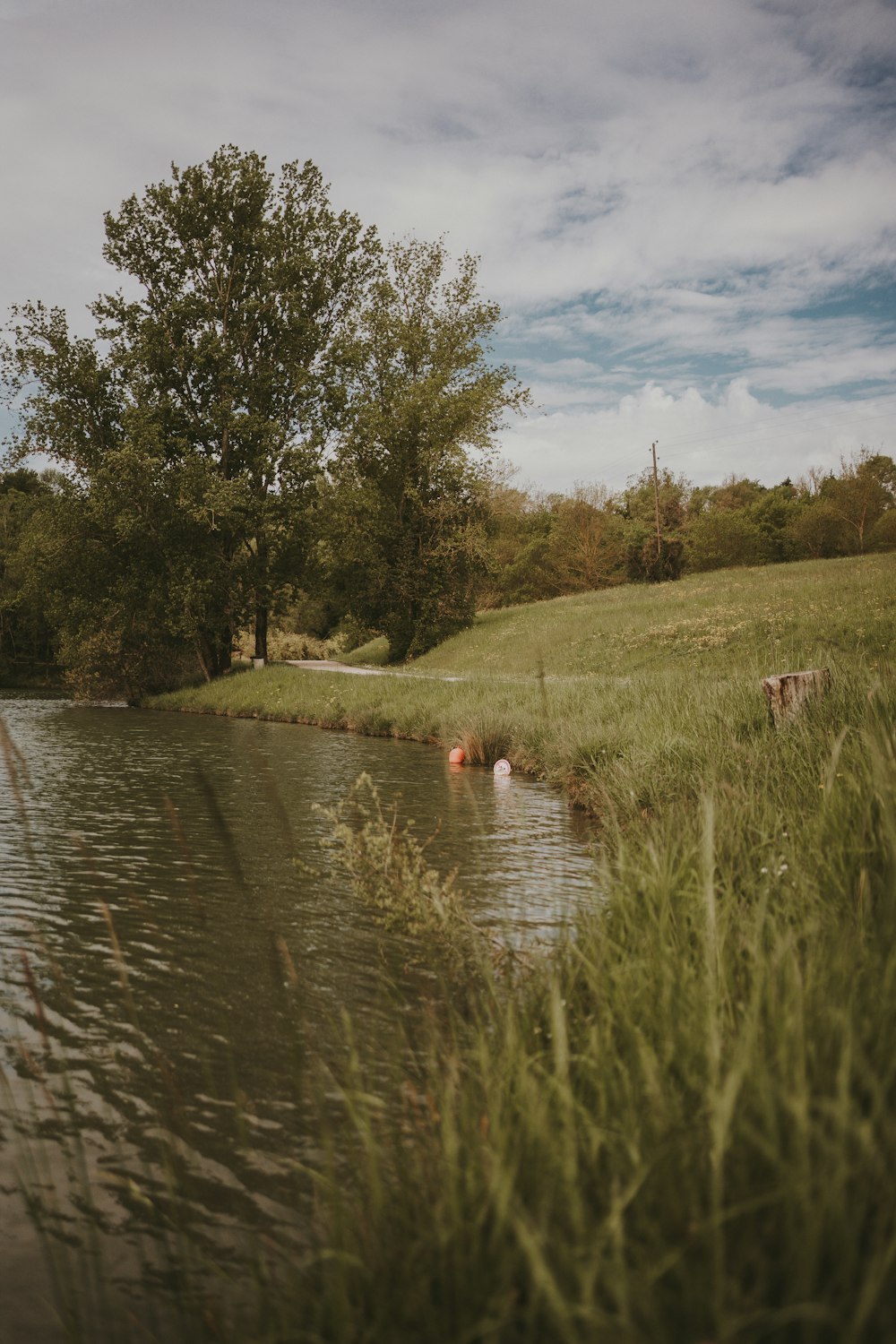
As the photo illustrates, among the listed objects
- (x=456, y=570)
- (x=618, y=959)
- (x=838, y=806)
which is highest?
(x=456, y=570)

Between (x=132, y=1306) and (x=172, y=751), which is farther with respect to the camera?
(x=172, y=751)

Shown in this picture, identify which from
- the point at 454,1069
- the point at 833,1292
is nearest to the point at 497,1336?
the point at 833,1292

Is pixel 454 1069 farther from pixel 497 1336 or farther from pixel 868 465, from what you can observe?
pixel 868 465

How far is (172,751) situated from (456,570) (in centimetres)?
2322

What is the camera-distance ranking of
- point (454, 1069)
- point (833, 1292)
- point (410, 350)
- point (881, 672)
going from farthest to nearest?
1. point (410, 350)
2. point (881, 672)
3. point (454, 1069)
4. point (833, 1292)

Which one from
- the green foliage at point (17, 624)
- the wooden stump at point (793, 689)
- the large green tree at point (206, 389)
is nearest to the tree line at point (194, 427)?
the large green tree at point (206, 389)

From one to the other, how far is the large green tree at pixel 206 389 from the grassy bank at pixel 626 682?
4.50m

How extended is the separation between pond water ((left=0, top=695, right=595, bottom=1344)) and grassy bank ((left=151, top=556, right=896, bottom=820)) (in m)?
1.09

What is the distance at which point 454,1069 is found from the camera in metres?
2.54

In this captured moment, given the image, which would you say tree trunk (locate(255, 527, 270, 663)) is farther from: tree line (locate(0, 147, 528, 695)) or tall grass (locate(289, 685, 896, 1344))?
tall grass (locate(289, 685, 896, 1344))

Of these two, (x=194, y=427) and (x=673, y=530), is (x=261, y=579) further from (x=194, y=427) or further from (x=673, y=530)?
(x=673, y=530)

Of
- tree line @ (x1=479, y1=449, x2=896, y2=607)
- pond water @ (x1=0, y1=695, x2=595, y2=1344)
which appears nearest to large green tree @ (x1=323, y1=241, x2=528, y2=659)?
tree line @ (x1=479, y1=449, x2=896, y2=607)

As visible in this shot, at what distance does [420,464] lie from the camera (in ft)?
122

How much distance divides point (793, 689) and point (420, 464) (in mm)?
31266
